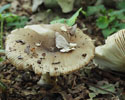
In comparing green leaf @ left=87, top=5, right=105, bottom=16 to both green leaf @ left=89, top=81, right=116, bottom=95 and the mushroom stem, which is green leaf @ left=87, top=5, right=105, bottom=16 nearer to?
green leaf @ left=89, top=81, right=116, bottom=95

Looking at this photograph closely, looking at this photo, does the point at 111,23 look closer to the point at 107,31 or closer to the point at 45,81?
the point at 107,31

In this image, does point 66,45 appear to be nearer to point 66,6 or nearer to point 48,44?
point 48,44

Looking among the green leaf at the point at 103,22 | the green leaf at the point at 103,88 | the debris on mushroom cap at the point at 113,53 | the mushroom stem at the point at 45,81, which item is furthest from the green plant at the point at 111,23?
the mushroom stem at the point at 45,81

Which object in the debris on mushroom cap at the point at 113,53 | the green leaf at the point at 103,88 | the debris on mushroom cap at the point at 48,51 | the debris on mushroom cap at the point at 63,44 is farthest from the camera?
the green leaf at the point at 103,88

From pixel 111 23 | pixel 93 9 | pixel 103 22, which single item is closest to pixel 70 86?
pixel 103 22

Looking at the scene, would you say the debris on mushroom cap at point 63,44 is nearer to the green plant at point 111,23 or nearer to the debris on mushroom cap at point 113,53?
the debris on mushroom cap at point 113,53

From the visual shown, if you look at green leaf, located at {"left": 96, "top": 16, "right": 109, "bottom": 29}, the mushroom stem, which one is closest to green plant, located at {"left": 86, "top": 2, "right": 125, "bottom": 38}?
green leaf, located at {"left": 96, "top": 16, "right": 109, "bottom": 29}
